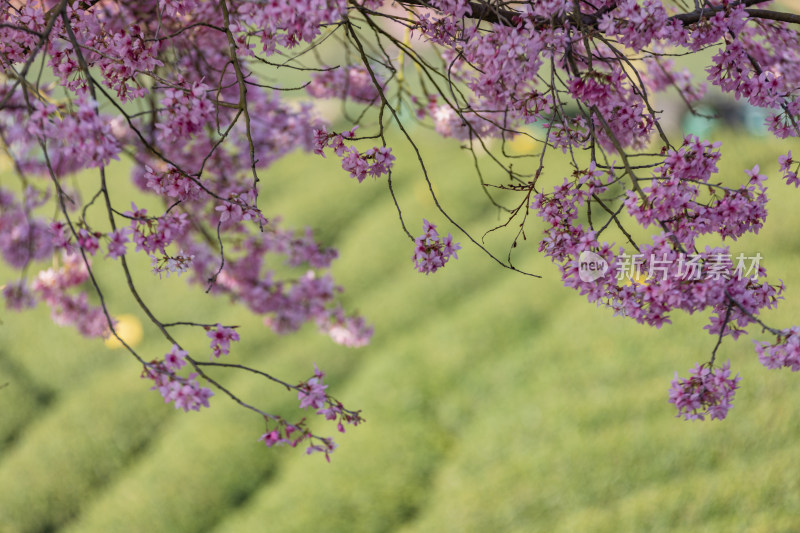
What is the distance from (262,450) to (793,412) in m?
3.54

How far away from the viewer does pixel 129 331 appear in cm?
647

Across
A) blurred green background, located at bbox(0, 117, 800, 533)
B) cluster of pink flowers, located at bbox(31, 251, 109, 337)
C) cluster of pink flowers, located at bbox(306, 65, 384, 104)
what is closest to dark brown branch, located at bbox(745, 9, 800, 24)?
cluster of pink flowers, located at bbox(306, 65, 384, 104)

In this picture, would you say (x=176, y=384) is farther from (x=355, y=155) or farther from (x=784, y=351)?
(x=784, y=351)

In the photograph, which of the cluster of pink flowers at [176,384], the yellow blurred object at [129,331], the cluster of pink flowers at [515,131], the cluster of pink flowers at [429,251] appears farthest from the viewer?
the yellow blurred object at [129,331]

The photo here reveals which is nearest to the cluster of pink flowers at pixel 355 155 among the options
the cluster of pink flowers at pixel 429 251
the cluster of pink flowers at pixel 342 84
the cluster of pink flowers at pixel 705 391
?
the cluster of pink flowers at pixel 429 251

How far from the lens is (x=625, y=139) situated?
2.35 m

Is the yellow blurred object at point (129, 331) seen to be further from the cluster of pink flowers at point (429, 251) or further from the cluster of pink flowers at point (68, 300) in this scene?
the cluster of pink flowers at point (429, 251)

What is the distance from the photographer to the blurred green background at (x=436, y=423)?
4.14 meters

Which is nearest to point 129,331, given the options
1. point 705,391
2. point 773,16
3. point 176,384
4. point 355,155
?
point 176,384

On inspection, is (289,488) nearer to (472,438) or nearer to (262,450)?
(262,450)

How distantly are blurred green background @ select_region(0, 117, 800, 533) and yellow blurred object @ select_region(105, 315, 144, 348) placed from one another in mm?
107

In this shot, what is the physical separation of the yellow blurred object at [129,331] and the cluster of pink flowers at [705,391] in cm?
543

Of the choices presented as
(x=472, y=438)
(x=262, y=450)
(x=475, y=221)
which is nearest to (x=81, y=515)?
(x=262, y=450)

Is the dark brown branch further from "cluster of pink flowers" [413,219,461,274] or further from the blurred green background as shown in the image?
the blurred green background
